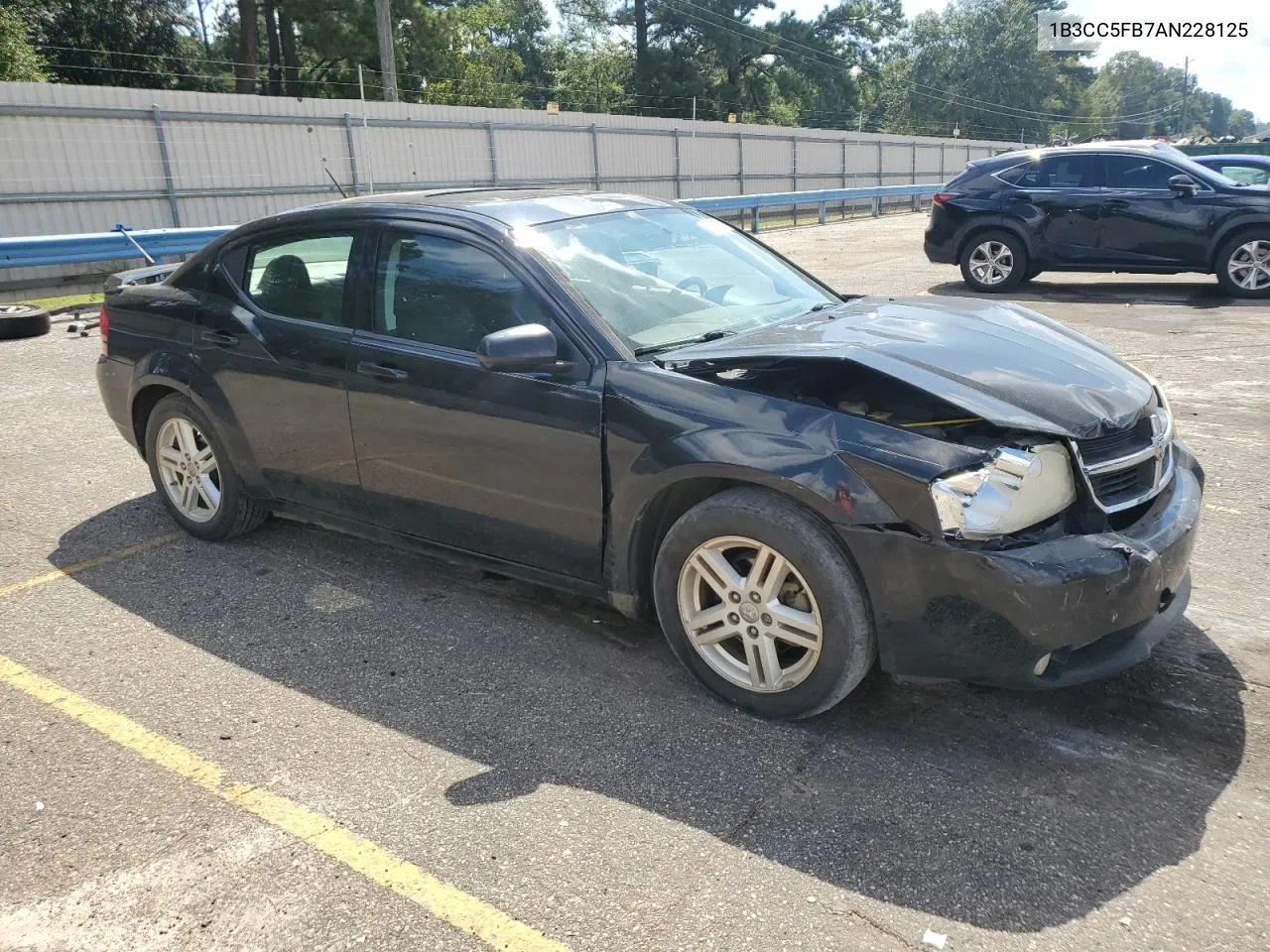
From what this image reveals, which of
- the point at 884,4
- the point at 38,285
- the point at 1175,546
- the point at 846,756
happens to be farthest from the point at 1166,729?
the point at 884,4

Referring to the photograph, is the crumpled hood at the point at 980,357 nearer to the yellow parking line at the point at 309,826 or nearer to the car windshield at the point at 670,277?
the car windshield at the point at 670,277

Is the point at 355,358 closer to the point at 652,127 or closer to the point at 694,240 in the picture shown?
the point at 694,240

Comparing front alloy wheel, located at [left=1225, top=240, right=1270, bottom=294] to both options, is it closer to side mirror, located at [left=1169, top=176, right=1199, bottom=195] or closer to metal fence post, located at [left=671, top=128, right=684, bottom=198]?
side mirror, located at [left=1169, top=176, right=1199, bottom=195]

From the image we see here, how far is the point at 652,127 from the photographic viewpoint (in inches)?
1033

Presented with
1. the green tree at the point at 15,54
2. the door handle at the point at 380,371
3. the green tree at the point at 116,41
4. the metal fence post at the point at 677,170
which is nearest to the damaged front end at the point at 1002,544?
the door handle at the point at 380,371

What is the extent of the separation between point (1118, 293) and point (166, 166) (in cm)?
1410

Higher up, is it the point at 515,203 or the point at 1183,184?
the point at 515,203

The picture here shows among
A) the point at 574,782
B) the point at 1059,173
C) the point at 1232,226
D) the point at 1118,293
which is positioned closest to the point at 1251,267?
the point at 1232,226

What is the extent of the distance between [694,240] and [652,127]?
23274mm

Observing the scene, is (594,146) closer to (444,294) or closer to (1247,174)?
(1247,174)

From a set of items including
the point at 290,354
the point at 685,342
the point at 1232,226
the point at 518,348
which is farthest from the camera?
the point at 1232,226

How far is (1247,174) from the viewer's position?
1245 centimetres

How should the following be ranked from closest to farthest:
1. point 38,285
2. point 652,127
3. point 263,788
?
point 263,788 → point 38,285 → point 652,127

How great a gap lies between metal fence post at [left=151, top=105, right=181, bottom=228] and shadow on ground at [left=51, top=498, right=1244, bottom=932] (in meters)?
13.8
